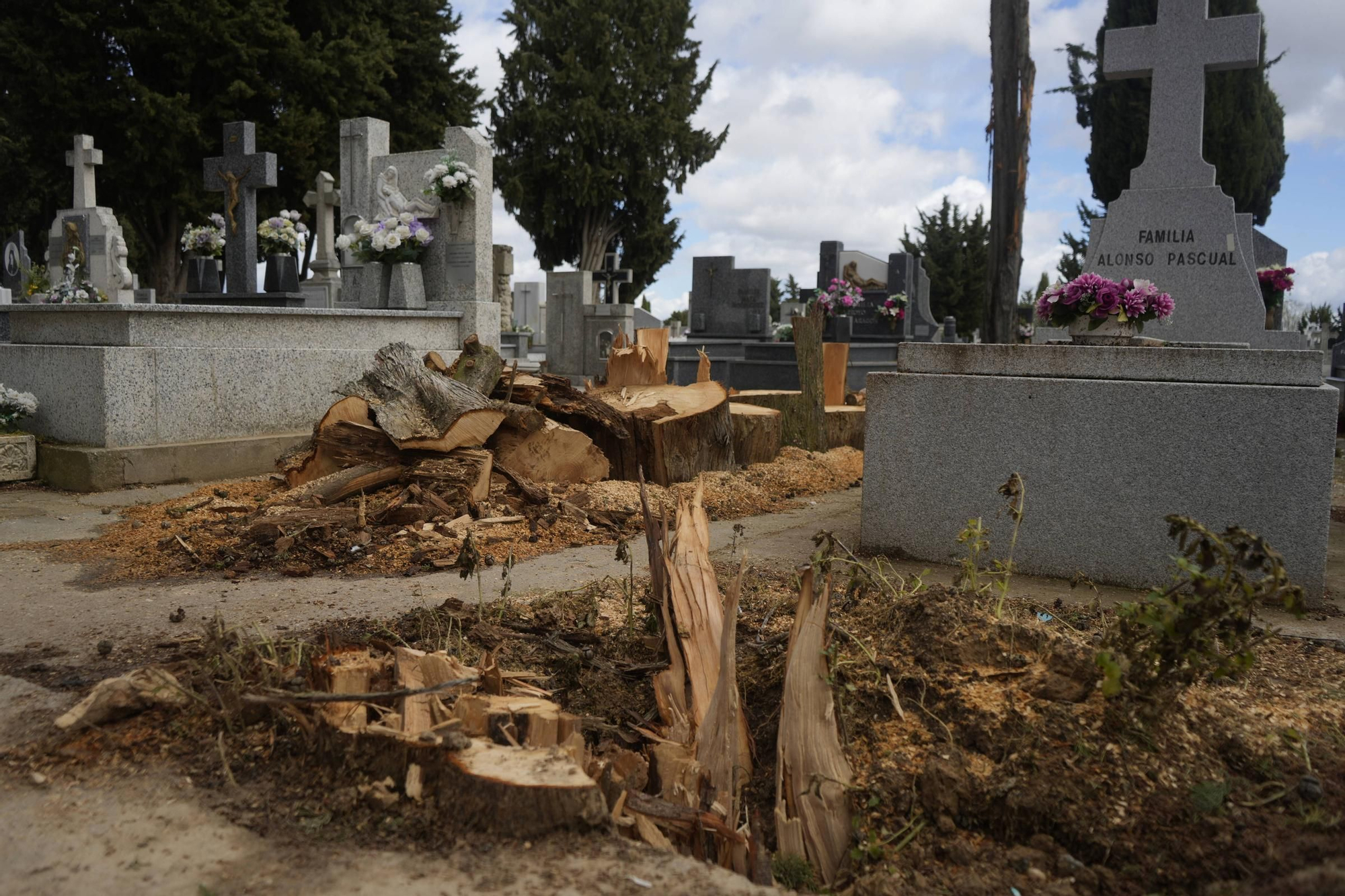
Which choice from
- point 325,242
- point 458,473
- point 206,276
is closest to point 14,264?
point 325,242

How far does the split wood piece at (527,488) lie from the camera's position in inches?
242

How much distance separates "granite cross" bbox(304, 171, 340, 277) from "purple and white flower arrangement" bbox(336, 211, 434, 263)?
23.6 feet

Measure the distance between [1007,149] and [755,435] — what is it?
112 inches

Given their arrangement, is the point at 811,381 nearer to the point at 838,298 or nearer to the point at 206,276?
the point at 206,276

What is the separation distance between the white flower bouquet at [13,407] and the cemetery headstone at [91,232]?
940 centimetres

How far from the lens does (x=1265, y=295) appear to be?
16.4 meters

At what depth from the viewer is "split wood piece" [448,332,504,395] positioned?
22.6ft

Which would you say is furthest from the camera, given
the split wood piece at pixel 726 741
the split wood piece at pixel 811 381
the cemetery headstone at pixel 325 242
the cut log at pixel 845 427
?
the cemetery headstone at pixel 325 242

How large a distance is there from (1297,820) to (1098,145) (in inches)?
1230

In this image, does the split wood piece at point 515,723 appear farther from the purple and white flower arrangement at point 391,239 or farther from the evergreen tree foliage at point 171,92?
the evergreen tree foliage at point 171,92

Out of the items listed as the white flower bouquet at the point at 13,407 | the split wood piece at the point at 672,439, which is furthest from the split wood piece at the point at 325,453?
the white flower bouquet at the point at 13,407

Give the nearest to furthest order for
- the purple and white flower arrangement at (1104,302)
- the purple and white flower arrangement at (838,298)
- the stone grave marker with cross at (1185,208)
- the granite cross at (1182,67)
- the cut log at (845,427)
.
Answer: the purple and white flower arrangement at (1104,302) → the stone grave marker with cross at (1185,208) → the granite cross at (1182,67) → the cut log at (845,427) → the purple and white flower arrangement at (838,298)

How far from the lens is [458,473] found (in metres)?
6.02

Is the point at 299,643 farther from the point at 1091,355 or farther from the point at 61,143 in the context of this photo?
the point at 61,143
